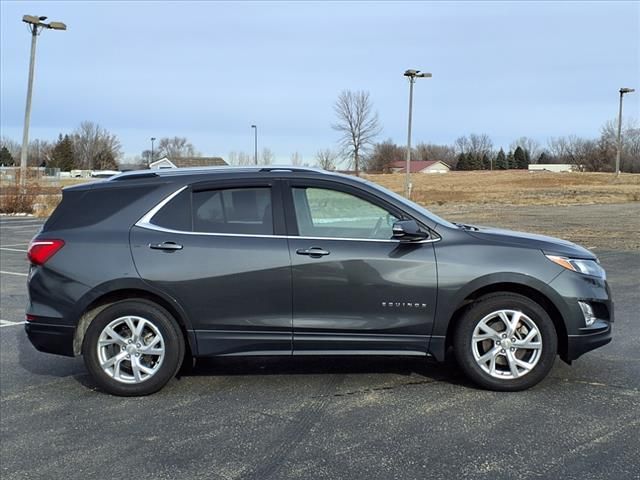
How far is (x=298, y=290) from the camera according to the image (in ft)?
15.9

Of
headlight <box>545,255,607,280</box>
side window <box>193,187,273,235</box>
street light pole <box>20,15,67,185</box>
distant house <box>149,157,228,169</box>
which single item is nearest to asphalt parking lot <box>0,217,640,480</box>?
headlight <box>545,255,607,280</box>

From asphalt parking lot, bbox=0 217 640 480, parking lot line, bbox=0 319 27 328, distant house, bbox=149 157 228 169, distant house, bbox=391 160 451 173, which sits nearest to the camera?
asphalt parking lot, bbox=0 217 640 480

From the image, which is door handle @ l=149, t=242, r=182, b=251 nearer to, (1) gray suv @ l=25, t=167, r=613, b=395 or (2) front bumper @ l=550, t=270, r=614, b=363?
(1) gray suv @ l=25, t=167, r=613, b=395

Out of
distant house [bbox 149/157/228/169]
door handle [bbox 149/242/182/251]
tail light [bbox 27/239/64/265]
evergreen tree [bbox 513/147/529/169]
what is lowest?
tail light [bbox 27/239/64/265]

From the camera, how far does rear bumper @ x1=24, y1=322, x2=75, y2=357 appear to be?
4.93m

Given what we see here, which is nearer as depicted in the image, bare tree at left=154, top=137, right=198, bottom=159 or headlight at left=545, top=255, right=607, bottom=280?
headlight at left=545, top=255, right=607, bottom=280

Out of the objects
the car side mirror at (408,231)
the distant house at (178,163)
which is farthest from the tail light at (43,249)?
the car side mirror at (408,231)

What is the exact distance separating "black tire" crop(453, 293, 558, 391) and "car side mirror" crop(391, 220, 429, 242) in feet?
2.19

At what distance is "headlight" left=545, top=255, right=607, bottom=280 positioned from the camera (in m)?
4.87

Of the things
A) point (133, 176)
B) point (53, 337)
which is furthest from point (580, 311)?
point (53, 337)

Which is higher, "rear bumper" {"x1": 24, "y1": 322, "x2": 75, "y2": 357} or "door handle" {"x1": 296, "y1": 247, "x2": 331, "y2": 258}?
"door handle" {"x1": 296, "y1": 247, "x2": 331, "y2": 258}

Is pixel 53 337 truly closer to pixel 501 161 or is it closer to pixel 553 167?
pixel 553 167

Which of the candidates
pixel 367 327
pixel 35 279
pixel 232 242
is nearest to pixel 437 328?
pixel 367 327

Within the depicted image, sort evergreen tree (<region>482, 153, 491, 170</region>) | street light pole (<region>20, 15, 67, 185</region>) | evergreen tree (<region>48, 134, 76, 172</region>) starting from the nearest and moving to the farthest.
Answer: street light pole (<region>20, 15, 67, 185</region>), evergreen tree (<region>48, 134, 76, 172</region>), evergreen tree (<region>482, 153, 491, 170</region>)
